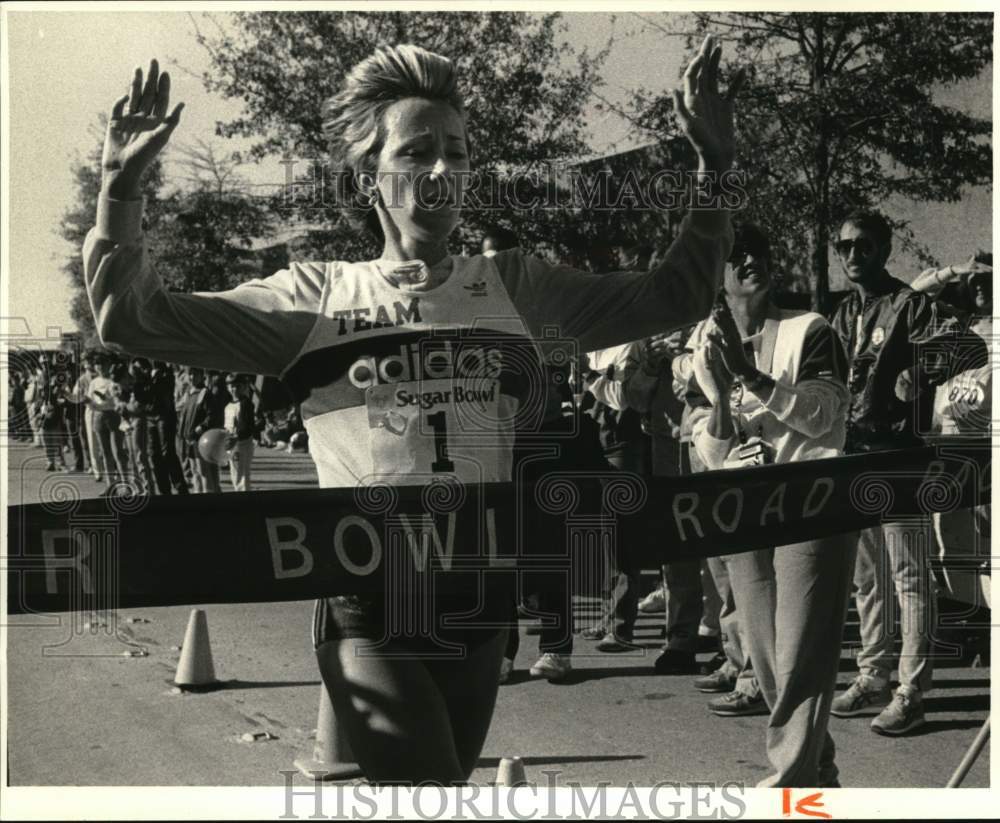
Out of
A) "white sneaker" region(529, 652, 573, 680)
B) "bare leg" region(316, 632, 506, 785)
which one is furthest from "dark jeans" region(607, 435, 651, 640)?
"bare leg" region(316, 632, 506, 785)

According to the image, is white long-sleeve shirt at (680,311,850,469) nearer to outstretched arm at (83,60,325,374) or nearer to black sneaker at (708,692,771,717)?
black sneaker at (708,692,771,717)

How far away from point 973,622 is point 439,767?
8.45 ft

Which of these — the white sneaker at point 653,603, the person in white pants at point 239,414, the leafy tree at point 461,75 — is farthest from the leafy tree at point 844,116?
the person in white pants at point 239,414

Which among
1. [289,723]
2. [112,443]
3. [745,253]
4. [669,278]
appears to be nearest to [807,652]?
[745,253]

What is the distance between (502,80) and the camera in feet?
13.4

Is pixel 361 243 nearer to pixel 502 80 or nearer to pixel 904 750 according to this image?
pixel 502 80

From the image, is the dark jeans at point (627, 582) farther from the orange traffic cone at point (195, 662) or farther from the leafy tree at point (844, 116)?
the orange traffic cone at point (195, 662)

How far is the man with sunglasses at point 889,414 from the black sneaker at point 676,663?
0.66m

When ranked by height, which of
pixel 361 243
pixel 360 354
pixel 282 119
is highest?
pixel 282 119

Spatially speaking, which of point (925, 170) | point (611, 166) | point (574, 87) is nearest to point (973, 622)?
point (925, 170)

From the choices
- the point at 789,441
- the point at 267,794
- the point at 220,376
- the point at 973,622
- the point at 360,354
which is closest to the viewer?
the point at 360,354

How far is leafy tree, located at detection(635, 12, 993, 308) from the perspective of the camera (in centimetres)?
401

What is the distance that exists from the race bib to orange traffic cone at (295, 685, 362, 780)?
761mm

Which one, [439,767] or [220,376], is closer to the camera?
[439,767]
